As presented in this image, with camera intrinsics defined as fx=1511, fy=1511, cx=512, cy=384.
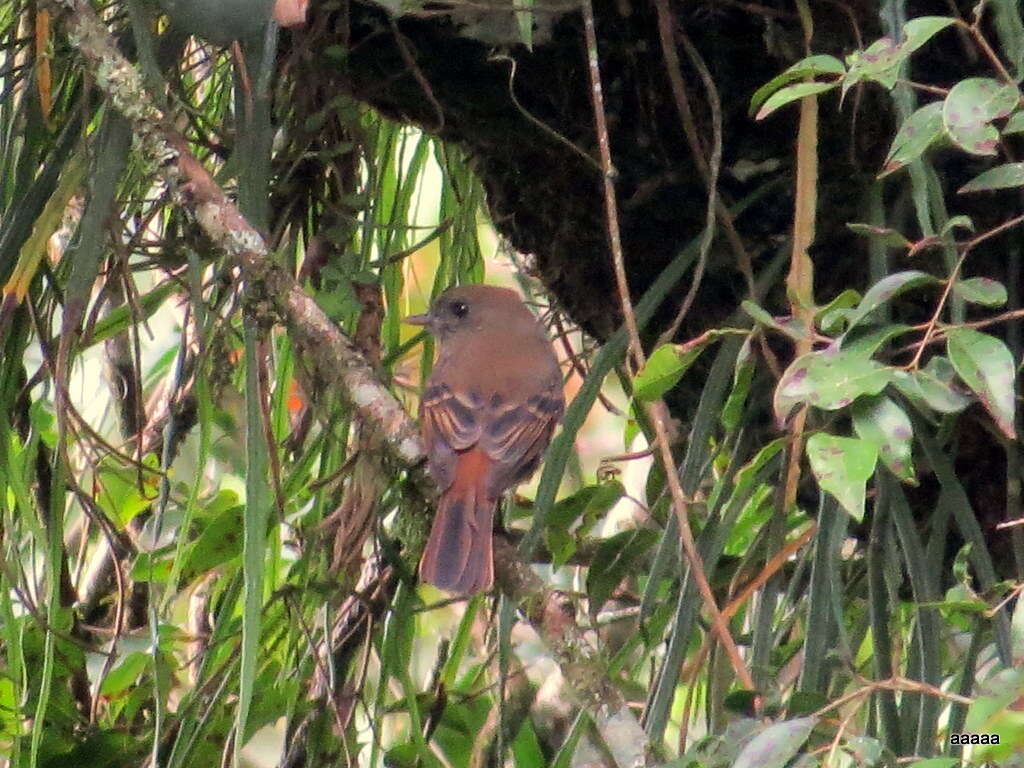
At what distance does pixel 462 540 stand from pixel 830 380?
878 mm

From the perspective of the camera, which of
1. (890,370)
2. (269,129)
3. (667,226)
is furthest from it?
(667,226)

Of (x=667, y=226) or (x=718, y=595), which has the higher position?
(x=667, y=226)

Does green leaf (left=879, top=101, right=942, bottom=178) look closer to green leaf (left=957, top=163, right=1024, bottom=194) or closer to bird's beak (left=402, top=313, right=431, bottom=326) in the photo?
green leaf (left=957, top=163, right=1024, bottom=194)

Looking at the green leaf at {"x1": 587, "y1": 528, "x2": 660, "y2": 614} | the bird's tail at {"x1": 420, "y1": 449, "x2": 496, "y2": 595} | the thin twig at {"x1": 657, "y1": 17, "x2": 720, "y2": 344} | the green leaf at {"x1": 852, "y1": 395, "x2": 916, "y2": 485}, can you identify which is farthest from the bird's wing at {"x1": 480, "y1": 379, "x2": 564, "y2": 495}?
the green leaf at {"x1": 852, "y1": 395, "x2": 916, "y2": 485}

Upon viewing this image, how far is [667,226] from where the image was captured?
2027 mm

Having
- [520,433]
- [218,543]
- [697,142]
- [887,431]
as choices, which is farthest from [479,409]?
[887,431]

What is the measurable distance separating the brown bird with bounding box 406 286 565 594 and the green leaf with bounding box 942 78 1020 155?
90 cm

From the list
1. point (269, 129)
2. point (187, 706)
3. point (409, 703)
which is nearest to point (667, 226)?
point (269, 129)

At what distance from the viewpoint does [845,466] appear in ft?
3.99

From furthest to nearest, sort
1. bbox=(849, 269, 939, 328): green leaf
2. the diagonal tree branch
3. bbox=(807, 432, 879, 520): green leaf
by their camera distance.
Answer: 1. the diagonal tree branch
2. bbox=(849, 269, 939, 328): green leaf
3. bbox=(807, 432, 879, 520): green leaf

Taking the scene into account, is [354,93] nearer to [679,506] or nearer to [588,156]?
[588,156]

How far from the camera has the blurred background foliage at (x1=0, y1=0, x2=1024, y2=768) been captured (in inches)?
59.6

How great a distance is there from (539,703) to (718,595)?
577 mm

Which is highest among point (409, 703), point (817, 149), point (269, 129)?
point (269, 129)
